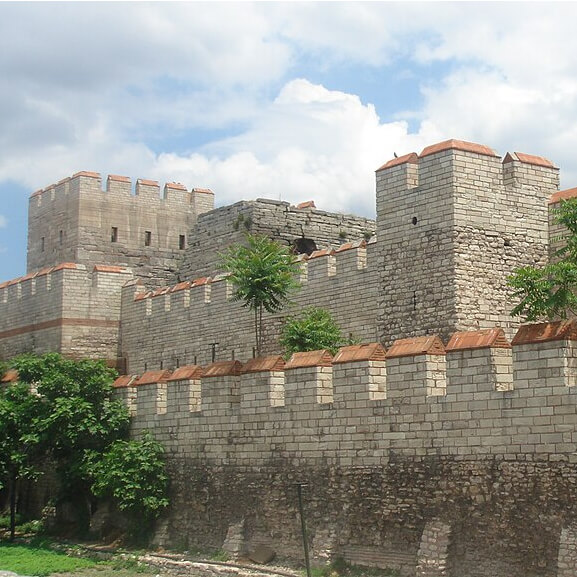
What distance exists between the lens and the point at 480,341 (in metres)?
13.6

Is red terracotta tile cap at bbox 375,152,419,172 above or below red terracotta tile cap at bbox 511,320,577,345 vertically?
above

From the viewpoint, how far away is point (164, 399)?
19797mm

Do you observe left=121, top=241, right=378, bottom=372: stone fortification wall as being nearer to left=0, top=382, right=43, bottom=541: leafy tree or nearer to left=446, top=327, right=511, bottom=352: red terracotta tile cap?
left=0, top=382, right=43, bottom=541: leafy tree

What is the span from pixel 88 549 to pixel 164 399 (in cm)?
299

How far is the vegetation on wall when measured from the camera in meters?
20.4

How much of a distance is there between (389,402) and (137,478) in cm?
607

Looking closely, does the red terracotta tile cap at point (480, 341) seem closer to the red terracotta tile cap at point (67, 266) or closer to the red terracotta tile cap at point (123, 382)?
the red terracotta tile cap at point (123, 382)

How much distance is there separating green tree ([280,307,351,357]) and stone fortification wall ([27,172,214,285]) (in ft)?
29.9

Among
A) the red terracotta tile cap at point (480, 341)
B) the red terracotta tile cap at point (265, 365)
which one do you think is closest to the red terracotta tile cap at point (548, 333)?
the red terracotta tile cap at point (480, 341)


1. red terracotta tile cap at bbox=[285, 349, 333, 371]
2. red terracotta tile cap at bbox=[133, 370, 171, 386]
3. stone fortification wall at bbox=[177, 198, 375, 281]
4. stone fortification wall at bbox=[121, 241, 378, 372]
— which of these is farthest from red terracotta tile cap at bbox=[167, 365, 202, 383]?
stone fortification wall at bbox=[177, 198, 375, 281]

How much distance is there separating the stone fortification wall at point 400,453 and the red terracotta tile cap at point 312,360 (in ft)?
0.15

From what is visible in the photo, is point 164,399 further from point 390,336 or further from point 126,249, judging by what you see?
point 126,249

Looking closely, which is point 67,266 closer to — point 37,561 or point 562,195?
point 37,561

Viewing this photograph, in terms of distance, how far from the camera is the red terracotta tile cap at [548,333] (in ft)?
41.5
